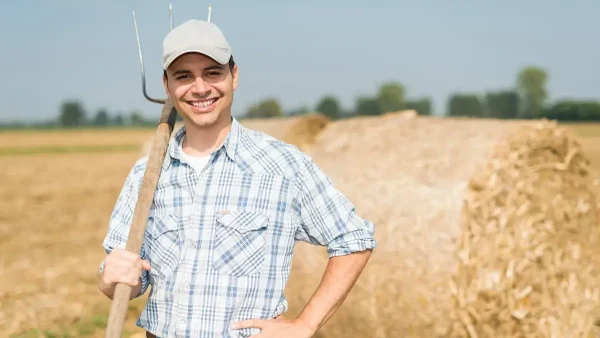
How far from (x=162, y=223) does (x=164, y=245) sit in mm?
82

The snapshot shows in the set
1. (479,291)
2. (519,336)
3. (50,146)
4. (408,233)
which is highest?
(408,233)

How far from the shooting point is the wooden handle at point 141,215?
7.93ft

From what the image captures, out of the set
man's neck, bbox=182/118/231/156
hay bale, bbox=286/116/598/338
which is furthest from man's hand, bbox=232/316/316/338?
hay bale, bbox=286/116/598/338

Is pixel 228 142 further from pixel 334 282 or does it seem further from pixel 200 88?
pixel 334 282

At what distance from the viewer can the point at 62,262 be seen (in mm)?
8945

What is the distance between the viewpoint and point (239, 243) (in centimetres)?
254

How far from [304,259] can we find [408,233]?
84 centimetres

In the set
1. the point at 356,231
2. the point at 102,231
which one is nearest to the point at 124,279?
the point at 356,231

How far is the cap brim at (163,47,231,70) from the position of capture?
243 cm

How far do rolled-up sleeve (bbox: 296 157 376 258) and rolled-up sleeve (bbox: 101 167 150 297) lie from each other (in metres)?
0.66

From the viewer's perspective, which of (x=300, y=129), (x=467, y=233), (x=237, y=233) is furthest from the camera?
(x=300, y=129)

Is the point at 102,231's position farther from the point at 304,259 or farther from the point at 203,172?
the point at 203,172

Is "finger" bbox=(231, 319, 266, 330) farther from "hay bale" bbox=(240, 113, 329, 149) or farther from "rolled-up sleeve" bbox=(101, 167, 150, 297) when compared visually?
"hay bale" bbox=(240, 113, 329, 149)

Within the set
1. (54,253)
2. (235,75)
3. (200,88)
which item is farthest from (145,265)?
(54,253)
